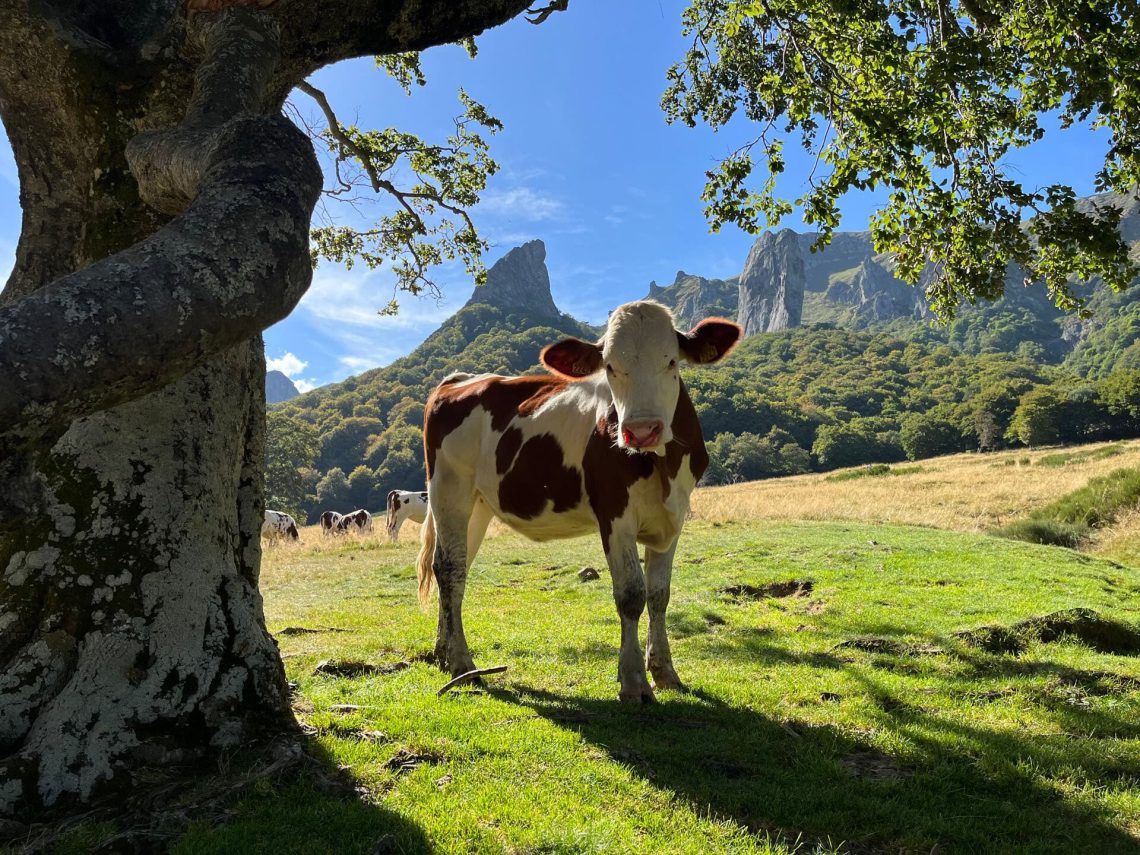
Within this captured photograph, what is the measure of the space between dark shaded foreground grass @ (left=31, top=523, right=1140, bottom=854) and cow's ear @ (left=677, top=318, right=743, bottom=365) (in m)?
2.68

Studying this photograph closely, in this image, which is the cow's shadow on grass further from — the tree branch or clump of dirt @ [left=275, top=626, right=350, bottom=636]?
the tree branch

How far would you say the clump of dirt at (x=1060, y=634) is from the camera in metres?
6.63

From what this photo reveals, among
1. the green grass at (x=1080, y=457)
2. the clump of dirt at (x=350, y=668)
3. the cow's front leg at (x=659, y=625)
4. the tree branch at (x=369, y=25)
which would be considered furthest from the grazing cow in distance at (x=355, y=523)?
the green grass at (x=1080, y=457)

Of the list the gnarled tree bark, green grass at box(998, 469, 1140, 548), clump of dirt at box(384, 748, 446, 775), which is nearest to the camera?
the gnarled tree bark

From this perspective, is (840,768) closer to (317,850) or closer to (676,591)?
(317,850)

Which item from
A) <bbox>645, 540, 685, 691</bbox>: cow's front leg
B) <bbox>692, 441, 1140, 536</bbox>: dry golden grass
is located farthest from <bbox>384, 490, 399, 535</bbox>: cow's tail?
<bbox>645, 540, 685, 691</bbox>: cow's front leg

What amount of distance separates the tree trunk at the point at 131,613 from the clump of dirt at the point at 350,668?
7.11ft

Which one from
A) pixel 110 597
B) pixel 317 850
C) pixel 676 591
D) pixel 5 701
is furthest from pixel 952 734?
pixel 676 591

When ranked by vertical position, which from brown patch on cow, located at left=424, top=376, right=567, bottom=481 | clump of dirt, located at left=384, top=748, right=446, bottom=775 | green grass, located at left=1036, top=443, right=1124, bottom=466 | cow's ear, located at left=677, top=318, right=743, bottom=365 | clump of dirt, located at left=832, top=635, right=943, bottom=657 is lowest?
clump of dirt, located at left=832, top=635, right=943, bottom=657

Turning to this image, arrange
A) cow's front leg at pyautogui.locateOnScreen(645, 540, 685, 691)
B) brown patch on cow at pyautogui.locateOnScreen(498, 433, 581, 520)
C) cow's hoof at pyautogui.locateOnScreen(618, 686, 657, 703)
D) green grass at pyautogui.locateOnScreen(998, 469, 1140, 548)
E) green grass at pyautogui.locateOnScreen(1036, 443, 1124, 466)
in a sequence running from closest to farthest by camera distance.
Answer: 1. cow's hoof at pyautogui.locateOnScreen(618, 686, 657, 703)
2. cow's front leg at pyautogui.locateOnScreen(645, 540, 685, 691)
3. brown patch on cow at pyautogui.locateOnScreen(498, 433, 581, 520)
4. green grass at pyautogui.locateOnScreen(998, 469, 1140, 548)
5. green grass at pyautogui.locateOnScreen(1036, 443, 1124, 466)

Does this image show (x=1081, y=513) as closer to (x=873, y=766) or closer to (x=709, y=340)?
(x=709, y=340)

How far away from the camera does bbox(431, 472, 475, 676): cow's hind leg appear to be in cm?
621

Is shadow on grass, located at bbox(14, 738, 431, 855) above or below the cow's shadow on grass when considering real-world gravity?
above

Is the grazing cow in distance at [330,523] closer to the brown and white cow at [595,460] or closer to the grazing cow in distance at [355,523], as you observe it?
the grazing cow in distance at [355,523]
